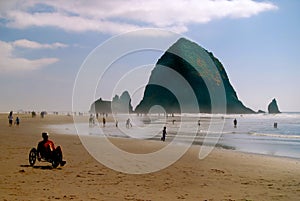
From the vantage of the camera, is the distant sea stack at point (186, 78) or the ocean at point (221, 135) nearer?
the ocean at point (221, 135)

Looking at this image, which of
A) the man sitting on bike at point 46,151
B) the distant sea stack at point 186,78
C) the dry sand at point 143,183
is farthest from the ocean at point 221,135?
the distant sea stack at point 186,78

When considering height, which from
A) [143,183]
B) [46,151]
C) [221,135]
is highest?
[46,151]

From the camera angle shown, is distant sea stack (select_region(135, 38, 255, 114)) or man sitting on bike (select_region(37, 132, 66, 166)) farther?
distant sea stack (select_region(135, 38, 255, 114))

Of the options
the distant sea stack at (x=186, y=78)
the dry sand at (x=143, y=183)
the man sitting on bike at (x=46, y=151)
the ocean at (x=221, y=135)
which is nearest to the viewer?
the dry sand at (x=143, y=183)

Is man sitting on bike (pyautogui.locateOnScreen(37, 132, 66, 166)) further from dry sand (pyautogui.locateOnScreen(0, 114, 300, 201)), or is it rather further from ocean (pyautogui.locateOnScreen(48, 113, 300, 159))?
ocean (pyautogui.locateOnScreen(48, 113, 300, 159))

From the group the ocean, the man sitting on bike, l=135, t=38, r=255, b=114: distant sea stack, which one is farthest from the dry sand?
l=135, t=38, r=255, b=114: distant sea stack

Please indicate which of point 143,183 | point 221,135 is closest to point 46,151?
point 143,183

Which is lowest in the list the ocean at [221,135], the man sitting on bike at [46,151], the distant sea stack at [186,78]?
the ocean at [221,135]

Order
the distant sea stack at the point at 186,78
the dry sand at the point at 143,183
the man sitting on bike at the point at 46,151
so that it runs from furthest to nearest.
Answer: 1. the distant sea stack at the point at 186,78
2. the man sitting on bike at the point at 46,151
3. the dry sand at the point at 143,183

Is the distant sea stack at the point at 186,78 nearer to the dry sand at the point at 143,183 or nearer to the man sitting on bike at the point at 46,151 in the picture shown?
the dry sand at the point at 143,183

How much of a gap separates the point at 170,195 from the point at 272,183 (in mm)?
4065

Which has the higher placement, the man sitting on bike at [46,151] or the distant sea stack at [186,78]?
the distant sea stack at [186,78]

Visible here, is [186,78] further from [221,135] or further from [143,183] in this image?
[143,183]

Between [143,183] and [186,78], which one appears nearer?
[143,183]
